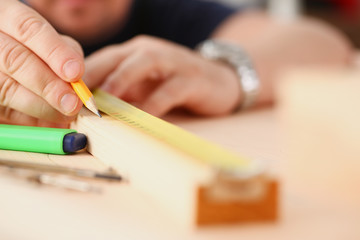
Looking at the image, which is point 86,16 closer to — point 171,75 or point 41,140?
point 171,75

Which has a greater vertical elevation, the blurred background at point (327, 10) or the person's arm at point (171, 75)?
the blurred background at point (327, 10)

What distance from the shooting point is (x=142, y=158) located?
46 cm

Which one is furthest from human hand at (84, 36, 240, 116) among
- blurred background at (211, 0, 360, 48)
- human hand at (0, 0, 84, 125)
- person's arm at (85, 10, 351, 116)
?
blurred background at (211, 0, 360, 48)

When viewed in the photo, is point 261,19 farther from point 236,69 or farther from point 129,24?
point 236,69

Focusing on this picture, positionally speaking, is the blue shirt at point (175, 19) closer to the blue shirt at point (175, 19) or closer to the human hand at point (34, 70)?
the blue shirt at point (175, 19)

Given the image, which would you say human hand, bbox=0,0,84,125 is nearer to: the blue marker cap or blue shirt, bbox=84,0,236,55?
the blue marker cap

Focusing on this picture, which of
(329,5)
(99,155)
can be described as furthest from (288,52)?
(329,5)

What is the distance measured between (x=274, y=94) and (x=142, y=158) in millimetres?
609

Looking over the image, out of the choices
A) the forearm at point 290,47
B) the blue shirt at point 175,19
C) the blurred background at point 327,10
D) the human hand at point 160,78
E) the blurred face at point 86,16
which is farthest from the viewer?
the blurred background at point 327,10

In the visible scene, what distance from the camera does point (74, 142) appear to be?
1.82ft

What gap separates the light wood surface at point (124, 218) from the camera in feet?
1.17

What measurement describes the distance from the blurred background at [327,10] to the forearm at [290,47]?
238cm

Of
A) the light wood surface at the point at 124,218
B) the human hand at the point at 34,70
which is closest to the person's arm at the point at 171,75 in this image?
the human hand at the point at 34,70

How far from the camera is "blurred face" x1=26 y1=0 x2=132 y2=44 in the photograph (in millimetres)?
1344
